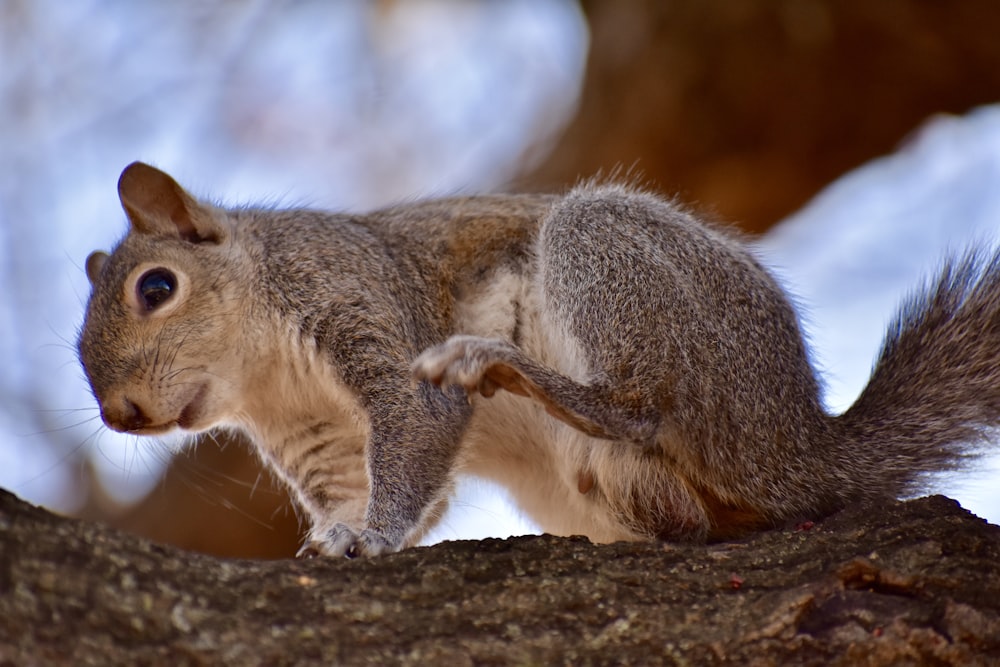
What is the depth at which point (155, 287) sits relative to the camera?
4008 mm

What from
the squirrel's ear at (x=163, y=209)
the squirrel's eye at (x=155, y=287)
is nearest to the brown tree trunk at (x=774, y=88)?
the squirrel's ear at (x=163, y=209)

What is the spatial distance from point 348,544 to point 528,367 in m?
0.76

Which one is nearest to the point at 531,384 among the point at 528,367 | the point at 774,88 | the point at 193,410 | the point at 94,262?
the point at 528,367

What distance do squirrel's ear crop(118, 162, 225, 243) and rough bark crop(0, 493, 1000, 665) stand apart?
1.91m

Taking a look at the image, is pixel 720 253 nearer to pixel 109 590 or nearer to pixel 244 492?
pixel 109 590

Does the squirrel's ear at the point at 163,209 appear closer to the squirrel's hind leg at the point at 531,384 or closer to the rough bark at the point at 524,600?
the squirrel's hind leg at the point at 531,384

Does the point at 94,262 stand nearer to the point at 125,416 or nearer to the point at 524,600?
the point at 125,416

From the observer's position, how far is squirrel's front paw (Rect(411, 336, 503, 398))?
3385mm

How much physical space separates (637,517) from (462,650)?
4.47 feet

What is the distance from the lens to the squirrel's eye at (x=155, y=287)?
3977 millimetres

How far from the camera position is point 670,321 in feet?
12.0

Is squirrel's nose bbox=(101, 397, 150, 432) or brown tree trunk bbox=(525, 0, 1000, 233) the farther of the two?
brown tree trunk bbox=(525, 0, 1000, 233)

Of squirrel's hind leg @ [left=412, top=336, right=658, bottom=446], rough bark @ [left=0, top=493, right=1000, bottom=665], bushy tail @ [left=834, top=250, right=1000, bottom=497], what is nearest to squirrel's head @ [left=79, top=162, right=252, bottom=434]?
squirrel's hind leg @ [left=412, top=336, right=658, bottom=446]

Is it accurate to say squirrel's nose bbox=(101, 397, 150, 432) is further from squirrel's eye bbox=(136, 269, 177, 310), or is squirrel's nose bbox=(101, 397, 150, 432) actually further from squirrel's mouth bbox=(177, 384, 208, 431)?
squirrel's eye bbox=(136, 269, 177, 310)
